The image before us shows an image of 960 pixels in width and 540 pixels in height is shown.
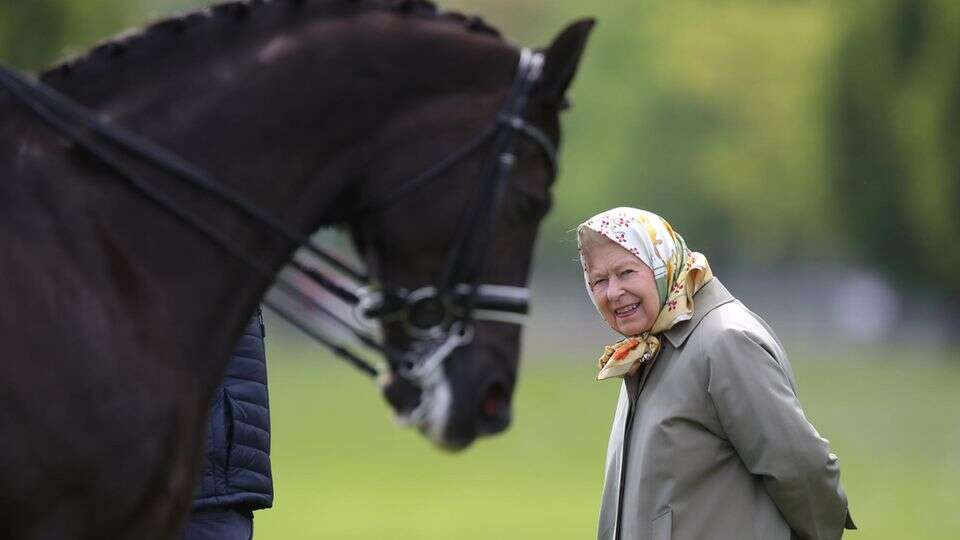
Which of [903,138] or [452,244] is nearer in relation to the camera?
[452,244]

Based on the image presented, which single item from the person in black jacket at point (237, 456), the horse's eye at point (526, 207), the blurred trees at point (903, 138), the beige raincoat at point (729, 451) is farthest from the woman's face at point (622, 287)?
the blurred trees at point (903, 138)

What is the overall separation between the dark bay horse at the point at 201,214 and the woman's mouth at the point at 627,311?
1.36 feet

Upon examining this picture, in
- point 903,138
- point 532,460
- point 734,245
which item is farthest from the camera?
→ point 734,245

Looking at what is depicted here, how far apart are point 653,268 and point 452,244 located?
617 millimetres

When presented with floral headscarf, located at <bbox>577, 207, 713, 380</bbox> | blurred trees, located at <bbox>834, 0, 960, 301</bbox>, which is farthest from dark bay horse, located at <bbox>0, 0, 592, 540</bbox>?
blurred trees, located at <bbox>834, 0, 960, 301</bbox>

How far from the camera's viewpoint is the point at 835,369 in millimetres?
32344

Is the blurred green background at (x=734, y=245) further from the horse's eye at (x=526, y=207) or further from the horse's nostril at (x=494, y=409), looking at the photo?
the horse's nostril at (x=494, y=409)

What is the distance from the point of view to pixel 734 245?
2050 inches

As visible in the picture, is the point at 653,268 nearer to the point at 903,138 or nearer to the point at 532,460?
the point at 532,460

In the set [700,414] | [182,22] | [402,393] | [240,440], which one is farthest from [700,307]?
[182,22]

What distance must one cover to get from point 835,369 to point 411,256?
29508mm

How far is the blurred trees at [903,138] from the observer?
36.2 meters

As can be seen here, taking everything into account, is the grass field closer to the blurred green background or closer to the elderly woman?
the blurred green background

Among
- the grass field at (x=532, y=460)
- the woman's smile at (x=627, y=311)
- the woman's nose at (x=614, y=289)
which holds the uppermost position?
the grass field at (x=532, y=460)
